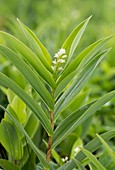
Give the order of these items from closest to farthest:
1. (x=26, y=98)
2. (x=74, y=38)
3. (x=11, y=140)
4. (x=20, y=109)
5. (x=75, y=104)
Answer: (x=26, y=98)
(x=74, y=38)
(x=11, y=140)
(x=20, y=109)
(x=75, y=104)

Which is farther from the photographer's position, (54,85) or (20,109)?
(20,109)

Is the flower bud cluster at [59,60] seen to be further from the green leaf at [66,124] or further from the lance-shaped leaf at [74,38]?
the green leaf at [66,124]

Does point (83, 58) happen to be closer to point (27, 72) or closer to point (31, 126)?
point (27, 72)

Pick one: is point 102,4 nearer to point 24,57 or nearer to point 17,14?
point 17,14

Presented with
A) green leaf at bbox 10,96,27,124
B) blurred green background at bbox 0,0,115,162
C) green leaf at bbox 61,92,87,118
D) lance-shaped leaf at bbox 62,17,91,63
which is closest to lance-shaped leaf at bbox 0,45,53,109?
lance-shaped leaf at bbox 62,17,91,63

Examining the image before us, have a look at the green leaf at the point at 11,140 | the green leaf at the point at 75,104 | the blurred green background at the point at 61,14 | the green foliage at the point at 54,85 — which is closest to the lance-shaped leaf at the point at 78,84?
the green foliage at the point at 54,85

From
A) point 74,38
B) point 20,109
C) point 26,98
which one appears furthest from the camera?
point 20,109

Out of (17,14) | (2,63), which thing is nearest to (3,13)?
(17,14)

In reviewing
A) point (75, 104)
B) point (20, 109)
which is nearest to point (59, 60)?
point (20, 109)
